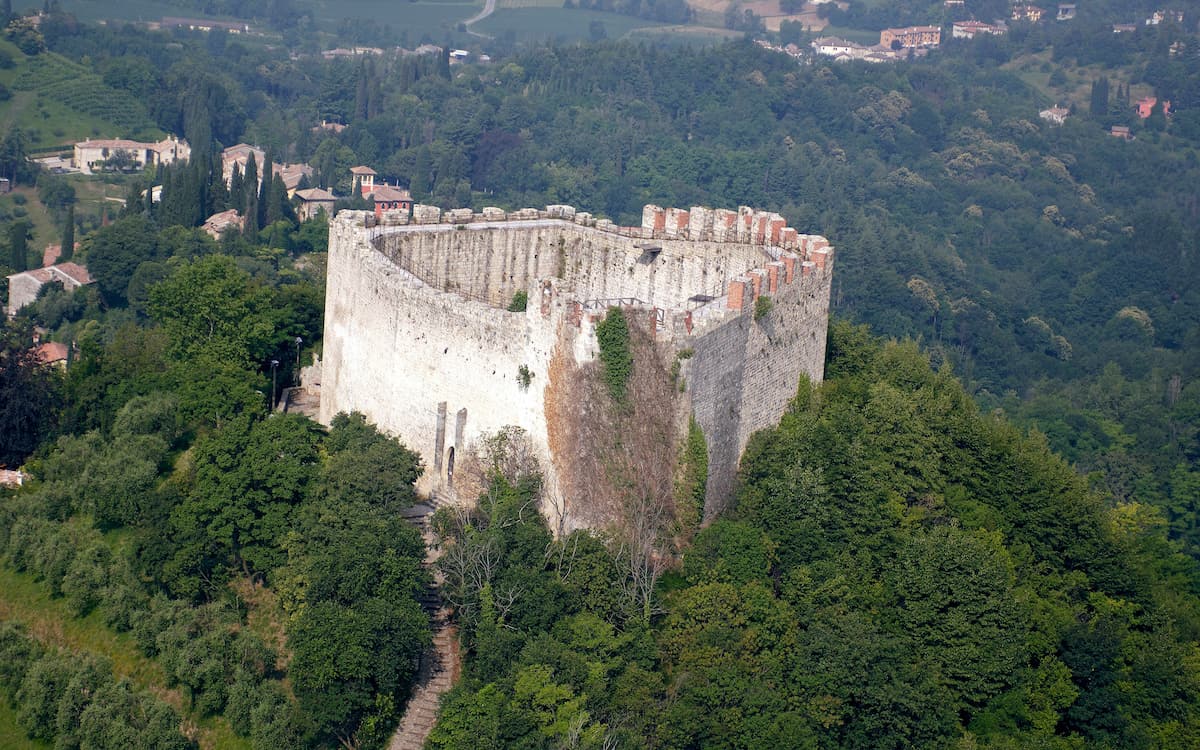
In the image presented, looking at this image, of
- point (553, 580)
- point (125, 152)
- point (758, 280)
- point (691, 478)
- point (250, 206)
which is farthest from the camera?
point (125, 152)

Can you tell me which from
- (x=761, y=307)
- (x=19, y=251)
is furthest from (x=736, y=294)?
(x=19, y=251)

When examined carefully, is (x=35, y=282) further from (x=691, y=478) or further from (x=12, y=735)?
(x=691, y=478)

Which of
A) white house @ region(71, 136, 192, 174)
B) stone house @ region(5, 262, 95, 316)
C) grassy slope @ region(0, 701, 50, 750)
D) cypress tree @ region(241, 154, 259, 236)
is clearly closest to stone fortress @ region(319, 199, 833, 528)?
grassy slope @ region(0, 701, 50, 750)

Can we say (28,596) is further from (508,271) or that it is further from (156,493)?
(508,271)

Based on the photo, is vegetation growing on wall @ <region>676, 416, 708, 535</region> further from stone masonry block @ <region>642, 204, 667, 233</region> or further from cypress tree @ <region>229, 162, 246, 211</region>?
cypress tree @ <region>229, 162, 246, 211</region>

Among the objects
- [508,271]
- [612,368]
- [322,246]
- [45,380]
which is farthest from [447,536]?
[322,246]

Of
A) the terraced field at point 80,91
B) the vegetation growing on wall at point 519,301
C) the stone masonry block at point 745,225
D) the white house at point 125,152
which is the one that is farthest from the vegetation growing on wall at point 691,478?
the terraced field at point 80,91
